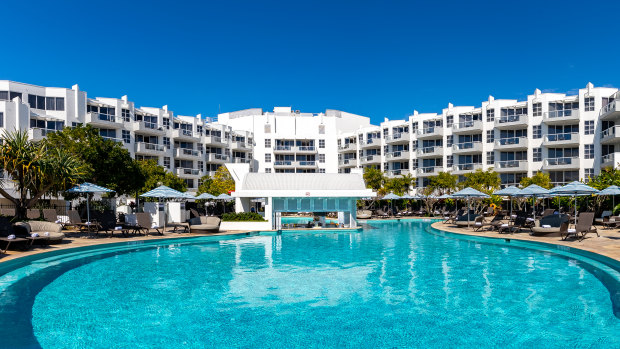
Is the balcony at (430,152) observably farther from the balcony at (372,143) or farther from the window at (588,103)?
the window at (588,103)

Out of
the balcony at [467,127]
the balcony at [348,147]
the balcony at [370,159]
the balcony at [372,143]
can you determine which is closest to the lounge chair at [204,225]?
the balcony at [467,127]

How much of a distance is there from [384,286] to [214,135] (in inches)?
2120

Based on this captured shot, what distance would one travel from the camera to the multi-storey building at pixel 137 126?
3950cm

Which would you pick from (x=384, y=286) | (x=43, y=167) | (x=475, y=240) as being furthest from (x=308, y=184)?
(x=384, y=286)

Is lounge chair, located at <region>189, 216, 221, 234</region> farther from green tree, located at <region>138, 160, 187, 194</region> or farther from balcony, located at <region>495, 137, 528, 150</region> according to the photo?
balcony, located at <region>495, 137, 528, 150</region>

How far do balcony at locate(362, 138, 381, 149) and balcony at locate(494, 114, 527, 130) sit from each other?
1732 cm

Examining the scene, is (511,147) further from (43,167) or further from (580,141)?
(43,167)

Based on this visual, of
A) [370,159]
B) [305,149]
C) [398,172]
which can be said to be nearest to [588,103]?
[398,172]

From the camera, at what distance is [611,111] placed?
41875mm

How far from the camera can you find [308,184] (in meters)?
28.2

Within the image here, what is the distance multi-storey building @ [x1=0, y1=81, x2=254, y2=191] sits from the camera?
39.5m

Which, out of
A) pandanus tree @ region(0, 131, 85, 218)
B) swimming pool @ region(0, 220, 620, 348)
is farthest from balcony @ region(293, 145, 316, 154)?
swimming pool @ region(0, 220, 620, 348)

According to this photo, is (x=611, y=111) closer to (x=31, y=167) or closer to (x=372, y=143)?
(x=372, y=143)

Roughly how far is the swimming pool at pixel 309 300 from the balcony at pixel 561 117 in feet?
118
